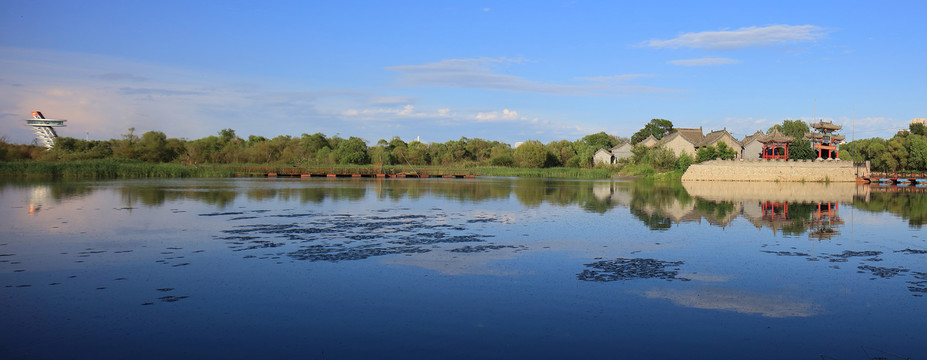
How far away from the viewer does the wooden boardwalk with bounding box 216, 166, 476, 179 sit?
58.9 m

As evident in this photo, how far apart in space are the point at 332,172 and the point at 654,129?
53308 millimetres

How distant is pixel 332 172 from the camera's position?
203 ft

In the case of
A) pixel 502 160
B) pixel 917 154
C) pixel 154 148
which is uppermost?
pixel 154 148

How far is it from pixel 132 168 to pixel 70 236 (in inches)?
1531

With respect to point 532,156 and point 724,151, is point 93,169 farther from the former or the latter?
point 724,151

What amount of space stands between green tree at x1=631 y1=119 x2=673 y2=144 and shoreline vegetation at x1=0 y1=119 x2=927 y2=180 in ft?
0.51

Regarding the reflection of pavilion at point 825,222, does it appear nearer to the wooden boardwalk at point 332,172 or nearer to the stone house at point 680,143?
the wooden boardwalk at point 332,172

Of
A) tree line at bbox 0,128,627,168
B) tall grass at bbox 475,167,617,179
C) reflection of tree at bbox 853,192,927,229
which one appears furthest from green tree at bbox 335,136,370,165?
reflection of tree at bbox 853,192,927,229

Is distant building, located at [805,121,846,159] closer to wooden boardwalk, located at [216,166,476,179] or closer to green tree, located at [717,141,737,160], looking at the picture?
green tree, located at [717,141,737,160]

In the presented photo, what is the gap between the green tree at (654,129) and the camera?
92875 millimetres

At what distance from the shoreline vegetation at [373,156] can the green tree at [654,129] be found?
15 cm

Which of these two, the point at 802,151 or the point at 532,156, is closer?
the point at 802,151

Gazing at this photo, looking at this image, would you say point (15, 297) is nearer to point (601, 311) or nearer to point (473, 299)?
point (473, 299)

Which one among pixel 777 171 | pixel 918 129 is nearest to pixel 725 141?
pixel 777 171
